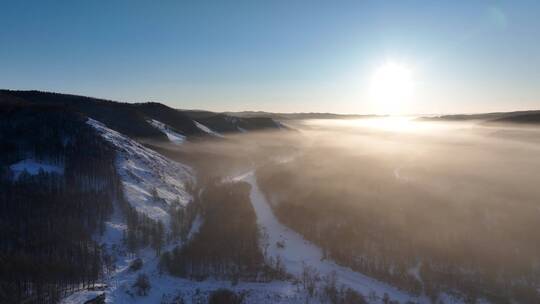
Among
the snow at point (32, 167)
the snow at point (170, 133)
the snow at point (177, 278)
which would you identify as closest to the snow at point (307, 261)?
the snow at point (177, 278)

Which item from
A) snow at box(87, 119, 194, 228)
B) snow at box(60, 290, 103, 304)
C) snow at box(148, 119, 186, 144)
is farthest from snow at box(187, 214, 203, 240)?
snow at box(148, 119, 186, 144)

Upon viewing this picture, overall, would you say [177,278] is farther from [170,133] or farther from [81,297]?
[170,133]

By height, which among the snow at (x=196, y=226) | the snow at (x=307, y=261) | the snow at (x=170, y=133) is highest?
the snow at (x=170, y=133)

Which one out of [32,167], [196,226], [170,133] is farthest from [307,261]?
[170,133]

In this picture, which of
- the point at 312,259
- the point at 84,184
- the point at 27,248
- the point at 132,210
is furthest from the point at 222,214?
the point at 27,248

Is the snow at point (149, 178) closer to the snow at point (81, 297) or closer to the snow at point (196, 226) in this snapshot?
the snow at point (196, 226)

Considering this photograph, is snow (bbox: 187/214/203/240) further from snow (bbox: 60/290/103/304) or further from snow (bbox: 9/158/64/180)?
snow (bbox: 9/158/64/180)

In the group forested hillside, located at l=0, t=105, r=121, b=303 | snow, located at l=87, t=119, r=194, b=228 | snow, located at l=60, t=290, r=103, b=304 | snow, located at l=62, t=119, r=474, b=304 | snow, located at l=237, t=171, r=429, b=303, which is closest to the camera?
snow, located at l=60, t=290, r=103, b=304

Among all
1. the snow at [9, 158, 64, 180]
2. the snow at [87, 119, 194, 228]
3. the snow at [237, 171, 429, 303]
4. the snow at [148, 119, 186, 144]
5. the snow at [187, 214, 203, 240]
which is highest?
the snow at [148, 119, 186, 144]
